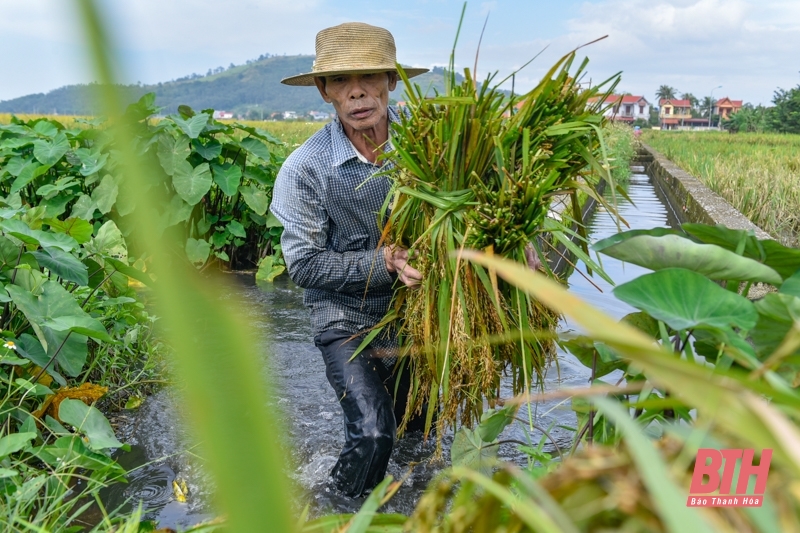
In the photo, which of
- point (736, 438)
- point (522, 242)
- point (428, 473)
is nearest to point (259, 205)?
point (428, 473)

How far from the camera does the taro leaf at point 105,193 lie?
5891mm

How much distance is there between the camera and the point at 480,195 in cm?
227

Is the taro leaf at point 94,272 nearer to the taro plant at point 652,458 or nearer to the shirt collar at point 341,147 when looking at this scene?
the shirt collar at point 341,147

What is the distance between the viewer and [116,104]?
0.20 m

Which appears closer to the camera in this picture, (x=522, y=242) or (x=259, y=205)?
(x=522, y=242)

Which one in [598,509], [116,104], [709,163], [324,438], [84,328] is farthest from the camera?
[709,163]

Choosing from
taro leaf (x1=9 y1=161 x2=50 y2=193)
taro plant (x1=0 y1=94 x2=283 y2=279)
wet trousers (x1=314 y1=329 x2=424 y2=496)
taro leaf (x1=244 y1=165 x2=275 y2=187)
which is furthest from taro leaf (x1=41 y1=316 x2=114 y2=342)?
taro leaf (x1=244 y1=165 x2=275 y2=187)

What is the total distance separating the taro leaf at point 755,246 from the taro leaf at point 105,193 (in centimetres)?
540

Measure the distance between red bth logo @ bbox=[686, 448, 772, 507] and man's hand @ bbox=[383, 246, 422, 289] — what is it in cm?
188

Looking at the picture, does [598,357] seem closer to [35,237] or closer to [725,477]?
[725,477]

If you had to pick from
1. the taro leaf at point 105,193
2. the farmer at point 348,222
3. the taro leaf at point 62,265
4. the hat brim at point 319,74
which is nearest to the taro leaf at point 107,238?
the taro leaf at point 62,265

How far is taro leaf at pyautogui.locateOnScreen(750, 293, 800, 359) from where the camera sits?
959 mm

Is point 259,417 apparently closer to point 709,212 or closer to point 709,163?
point 709,212

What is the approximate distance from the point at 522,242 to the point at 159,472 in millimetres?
1868
